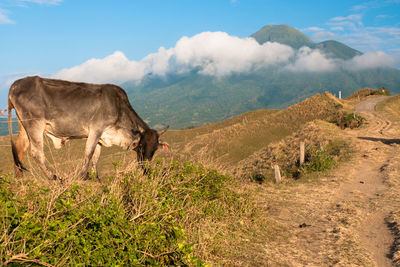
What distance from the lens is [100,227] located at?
3830 mm

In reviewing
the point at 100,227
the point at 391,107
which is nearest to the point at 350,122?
the point at 391,107

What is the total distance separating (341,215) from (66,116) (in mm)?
7172

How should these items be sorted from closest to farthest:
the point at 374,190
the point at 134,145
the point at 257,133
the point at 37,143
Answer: the point at 37,143, the point at 134,145, the point at 374,190, the point at 257,133

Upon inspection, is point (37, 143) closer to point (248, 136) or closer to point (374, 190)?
point (374, 190)

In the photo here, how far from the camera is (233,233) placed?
6496 millimetres

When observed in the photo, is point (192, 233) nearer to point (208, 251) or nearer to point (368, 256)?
point (208, 251)

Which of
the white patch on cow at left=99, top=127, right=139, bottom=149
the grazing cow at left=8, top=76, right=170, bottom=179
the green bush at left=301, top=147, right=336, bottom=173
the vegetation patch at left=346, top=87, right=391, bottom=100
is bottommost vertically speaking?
the vegetation patch at left=346, top=87, right=391, bottom=100

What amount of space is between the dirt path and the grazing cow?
4138 mm

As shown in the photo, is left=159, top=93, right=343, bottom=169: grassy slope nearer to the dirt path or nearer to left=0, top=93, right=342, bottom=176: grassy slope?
left=0, top=93, right=342, bottom=176: grassy slope

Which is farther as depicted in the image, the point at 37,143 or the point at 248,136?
the point at 248,136

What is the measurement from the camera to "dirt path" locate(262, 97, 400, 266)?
5.98m

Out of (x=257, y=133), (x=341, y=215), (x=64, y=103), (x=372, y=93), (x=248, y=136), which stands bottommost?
(x=248, y=136)

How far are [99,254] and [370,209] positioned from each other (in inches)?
307

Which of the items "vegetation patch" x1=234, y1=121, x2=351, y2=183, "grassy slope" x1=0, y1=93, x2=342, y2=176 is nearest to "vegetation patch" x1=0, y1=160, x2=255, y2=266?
"vegetation patch" x1=234, y1=121, x2=351, y2=183
